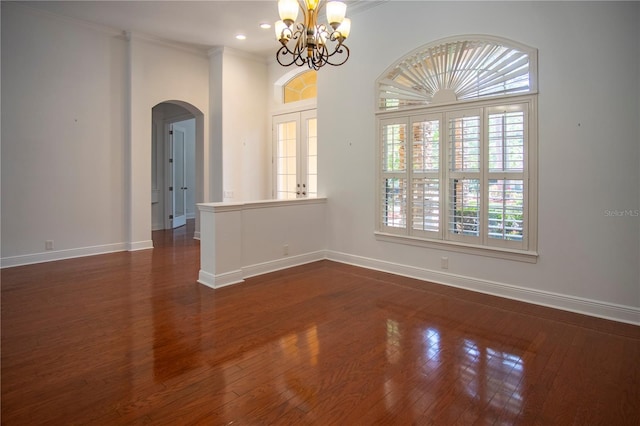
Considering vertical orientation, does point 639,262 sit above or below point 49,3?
below

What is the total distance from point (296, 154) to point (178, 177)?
4454 millimetres

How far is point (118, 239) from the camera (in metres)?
6.32

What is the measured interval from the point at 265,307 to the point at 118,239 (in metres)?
3.76

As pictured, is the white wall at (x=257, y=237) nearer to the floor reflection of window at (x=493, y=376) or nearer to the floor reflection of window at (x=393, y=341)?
the floor reflection of window at (x=393, y=341)

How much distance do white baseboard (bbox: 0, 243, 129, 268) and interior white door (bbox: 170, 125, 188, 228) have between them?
9.56 ft

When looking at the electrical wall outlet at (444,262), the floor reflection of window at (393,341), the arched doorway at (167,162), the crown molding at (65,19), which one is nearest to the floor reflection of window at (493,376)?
the floor reflection of window at (393,341)

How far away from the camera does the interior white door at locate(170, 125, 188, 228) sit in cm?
914

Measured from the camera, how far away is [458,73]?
426cm

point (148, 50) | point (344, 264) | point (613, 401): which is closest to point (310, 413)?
point (613, 401)

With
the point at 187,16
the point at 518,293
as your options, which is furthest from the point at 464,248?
the point at 187,16

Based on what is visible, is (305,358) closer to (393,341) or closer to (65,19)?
(393,341)

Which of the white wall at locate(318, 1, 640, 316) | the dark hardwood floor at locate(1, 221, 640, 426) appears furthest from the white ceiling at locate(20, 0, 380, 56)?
the dark hardwood floor at locate(1, 221, 640, 426)

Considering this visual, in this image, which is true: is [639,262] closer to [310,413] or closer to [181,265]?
[310,413]

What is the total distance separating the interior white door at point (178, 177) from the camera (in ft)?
30.0
